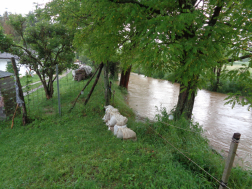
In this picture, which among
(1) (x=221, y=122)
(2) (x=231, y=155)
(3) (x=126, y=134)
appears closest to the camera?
(2) (x=231, y=155)

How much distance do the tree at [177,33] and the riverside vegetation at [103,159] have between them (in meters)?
1.72

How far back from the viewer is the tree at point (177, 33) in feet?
11.7

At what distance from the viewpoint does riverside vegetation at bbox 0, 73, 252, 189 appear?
3.25m

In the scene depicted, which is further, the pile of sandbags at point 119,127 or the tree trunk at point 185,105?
the tree trunk at point 185,105

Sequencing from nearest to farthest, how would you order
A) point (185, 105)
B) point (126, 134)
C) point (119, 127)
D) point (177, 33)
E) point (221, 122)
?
1. point (177, 33)
2. point (126, 134)
3. point (119, 127)
4. point (185, 105)
5. point (221, 122)

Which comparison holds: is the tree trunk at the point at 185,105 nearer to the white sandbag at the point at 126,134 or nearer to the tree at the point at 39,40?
the white sandbag at the point at 126,134

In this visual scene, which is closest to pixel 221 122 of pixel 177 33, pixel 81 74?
pixel 177 33

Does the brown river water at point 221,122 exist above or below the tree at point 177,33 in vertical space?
below

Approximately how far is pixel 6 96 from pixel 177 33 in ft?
22.6

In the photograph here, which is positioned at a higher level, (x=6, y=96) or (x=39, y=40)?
(x=39, y=40)

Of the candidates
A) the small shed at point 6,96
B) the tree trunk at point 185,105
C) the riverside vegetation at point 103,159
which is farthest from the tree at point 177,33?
the small shed at point 6,96

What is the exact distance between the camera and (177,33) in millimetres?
4105

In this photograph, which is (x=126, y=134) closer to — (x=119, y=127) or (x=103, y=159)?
(x=119, y=127)

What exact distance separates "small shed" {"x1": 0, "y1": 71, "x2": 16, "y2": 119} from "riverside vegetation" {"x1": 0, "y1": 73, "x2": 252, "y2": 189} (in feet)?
2.78
